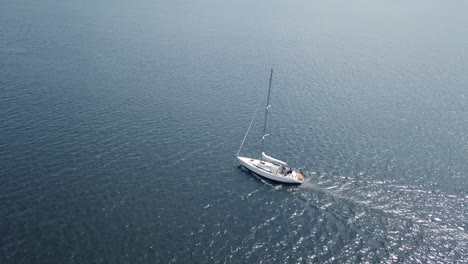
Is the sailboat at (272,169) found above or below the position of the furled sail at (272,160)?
below

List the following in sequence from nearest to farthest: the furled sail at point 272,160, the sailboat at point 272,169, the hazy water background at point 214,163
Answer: the hazy water background at point 214,163, the sailboat at point 272,169, the furled sail at point 272,160

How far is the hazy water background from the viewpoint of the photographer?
221 ft

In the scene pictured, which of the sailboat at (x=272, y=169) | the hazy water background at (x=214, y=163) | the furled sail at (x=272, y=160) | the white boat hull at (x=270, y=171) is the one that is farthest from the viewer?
the furled sail at (x=272, y=160)

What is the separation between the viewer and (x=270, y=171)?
284ft

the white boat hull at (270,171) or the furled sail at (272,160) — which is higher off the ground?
the furled sail at (272,160)

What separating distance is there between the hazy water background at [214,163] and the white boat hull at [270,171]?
84.0 inches

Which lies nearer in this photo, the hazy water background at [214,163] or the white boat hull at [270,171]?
the hazy water background at [214,163]

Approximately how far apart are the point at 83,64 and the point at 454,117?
132515mm

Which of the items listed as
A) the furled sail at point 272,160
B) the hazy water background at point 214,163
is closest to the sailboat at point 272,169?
the furled sail at point 272,160

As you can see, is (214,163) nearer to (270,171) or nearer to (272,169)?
(270,171)

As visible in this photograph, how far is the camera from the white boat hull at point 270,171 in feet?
273

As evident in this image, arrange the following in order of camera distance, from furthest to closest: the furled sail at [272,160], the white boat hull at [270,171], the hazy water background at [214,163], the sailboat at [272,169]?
1. the furled sail at [272,160]
2. the sailboat at [272,169]
3. the white boat hull at [270,171]
4. the hazy water background at [214,163]

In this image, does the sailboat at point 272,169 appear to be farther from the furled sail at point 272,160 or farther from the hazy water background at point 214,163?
the hazy water background at point 214,163

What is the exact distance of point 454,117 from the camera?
123062 mm
